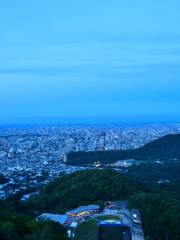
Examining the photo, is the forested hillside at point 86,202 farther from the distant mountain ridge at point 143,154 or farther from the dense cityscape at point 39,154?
the distant mountain ridge at point 143,154

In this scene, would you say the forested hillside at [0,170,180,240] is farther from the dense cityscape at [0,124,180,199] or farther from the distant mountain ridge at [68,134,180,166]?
the distant mountain ridge at [68,134,180,166]

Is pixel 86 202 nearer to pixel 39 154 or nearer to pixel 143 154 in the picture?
pixel 143 154

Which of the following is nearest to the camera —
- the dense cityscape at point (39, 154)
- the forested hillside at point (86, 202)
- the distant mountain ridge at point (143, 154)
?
the forested hillside at point (86, 202)

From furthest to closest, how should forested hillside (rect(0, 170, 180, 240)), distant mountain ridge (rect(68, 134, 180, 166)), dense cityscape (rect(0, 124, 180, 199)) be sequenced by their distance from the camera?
distant mountain ridge (rect(68, 134, 180, 166)) < dense cityscape (rect(0, 124, 180, 199)) < forested hillside (rect(0, 170, 180, 240))

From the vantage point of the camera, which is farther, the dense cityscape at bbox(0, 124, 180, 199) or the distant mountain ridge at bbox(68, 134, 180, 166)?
the distant mountain ridge at bbox(68, 134, 180, 166)

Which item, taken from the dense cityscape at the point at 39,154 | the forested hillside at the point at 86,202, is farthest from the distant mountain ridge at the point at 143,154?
the forested hillside at the point at 86,202

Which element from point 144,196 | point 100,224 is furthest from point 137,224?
point 144,196

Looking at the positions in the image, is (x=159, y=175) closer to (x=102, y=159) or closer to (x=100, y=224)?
(x=102, y=159)

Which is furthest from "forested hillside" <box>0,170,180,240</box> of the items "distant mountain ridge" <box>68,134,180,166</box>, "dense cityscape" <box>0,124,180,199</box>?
"distant mountain ridge" <box>68,134,180,166</box>
